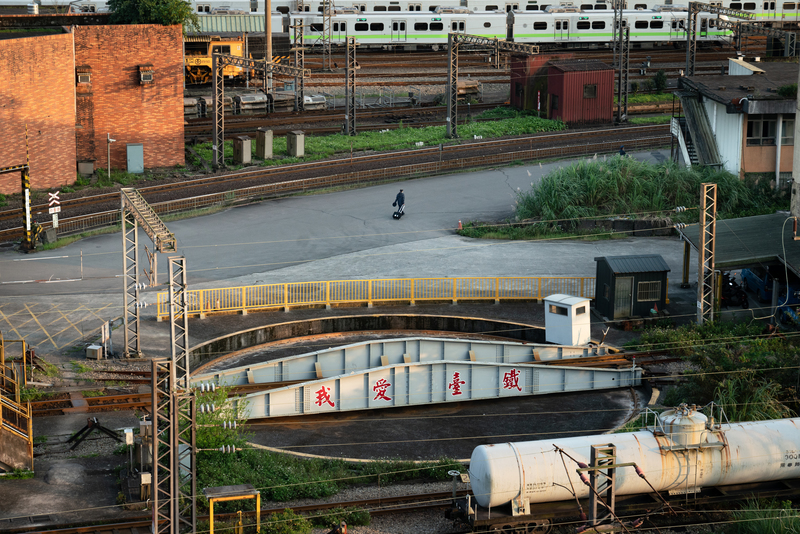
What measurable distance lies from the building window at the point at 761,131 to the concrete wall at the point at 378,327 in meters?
17.0

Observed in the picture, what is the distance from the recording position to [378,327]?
1362 inches

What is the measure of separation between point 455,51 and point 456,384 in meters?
32.6

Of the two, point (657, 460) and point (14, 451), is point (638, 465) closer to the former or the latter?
point (657, 460)

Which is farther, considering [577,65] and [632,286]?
[577,65]

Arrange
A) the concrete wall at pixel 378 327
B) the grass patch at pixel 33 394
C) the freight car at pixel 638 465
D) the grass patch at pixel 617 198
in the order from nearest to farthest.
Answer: the freight car at pixel 638 465 → the grass patch at pixel 33 394 → the concrete wall at pixel 378 327 → the grass patch at pixel 617 198

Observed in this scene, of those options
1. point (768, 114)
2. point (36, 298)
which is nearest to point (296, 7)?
point (768, 114)

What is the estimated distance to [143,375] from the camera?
29391 mm

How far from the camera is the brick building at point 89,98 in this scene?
45625 millimetres

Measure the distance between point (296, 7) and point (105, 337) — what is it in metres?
47.4

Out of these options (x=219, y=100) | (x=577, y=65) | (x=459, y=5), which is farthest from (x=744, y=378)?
(x=459, y=5)

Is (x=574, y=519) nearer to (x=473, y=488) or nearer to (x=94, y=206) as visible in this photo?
(x=473, y=488)

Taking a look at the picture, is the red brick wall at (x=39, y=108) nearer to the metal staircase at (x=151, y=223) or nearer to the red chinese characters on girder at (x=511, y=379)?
the metal staircase at (x=151, y=223)

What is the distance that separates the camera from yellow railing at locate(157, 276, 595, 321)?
35406mm

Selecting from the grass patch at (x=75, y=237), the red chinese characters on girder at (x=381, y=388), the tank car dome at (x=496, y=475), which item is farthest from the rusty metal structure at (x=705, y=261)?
the grass patch at (x=75, y=237)
